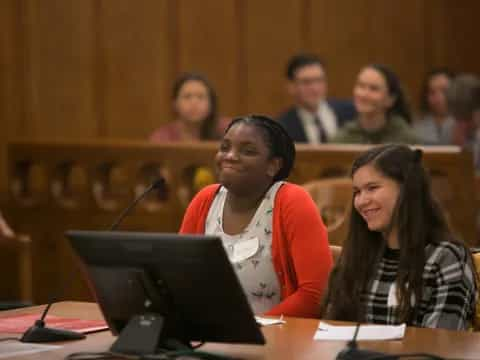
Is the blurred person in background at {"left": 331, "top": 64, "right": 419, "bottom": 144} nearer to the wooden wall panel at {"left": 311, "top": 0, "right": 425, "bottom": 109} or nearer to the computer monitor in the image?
the wooden wall panel at {"left": 311, "top": 0, "right": 425, "bottom": 109}

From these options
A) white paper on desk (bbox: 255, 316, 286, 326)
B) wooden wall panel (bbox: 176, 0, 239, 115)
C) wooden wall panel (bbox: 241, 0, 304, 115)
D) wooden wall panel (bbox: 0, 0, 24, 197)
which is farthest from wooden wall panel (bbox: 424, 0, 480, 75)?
white paper on desk (bbox: 255, 316, 286, 326)

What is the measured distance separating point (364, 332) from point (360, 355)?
382mm

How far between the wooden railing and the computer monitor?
3.31m

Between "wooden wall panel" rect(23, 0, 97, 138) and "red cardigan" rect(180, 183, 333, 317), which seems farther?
"wooden wall panel" rect(23, 0, 97, 138)

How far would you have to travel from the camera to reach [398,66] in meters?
10.5

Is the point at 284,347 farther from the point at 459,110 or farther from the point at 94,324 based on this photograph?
the point at 459,110

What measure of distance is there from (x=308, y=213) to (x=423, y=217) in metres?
0.54

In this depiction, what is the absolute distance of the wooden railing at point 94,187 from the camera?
654 centimetres

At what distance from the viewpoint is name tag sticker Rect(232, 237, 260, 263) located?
3.99m

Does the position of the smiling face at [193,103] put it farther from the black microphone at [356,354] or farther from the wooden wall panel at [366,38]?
the black microphone at [356,354]

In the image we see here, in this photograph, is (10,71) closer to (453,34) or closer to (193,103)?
(193,103)

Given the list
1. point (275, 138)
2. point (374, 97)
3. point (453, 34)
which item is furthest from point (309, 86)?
point (275, 138)

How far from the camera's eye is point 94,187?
6895 mm

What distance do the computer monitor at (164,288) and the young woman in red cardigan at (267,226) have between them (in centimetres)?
94
